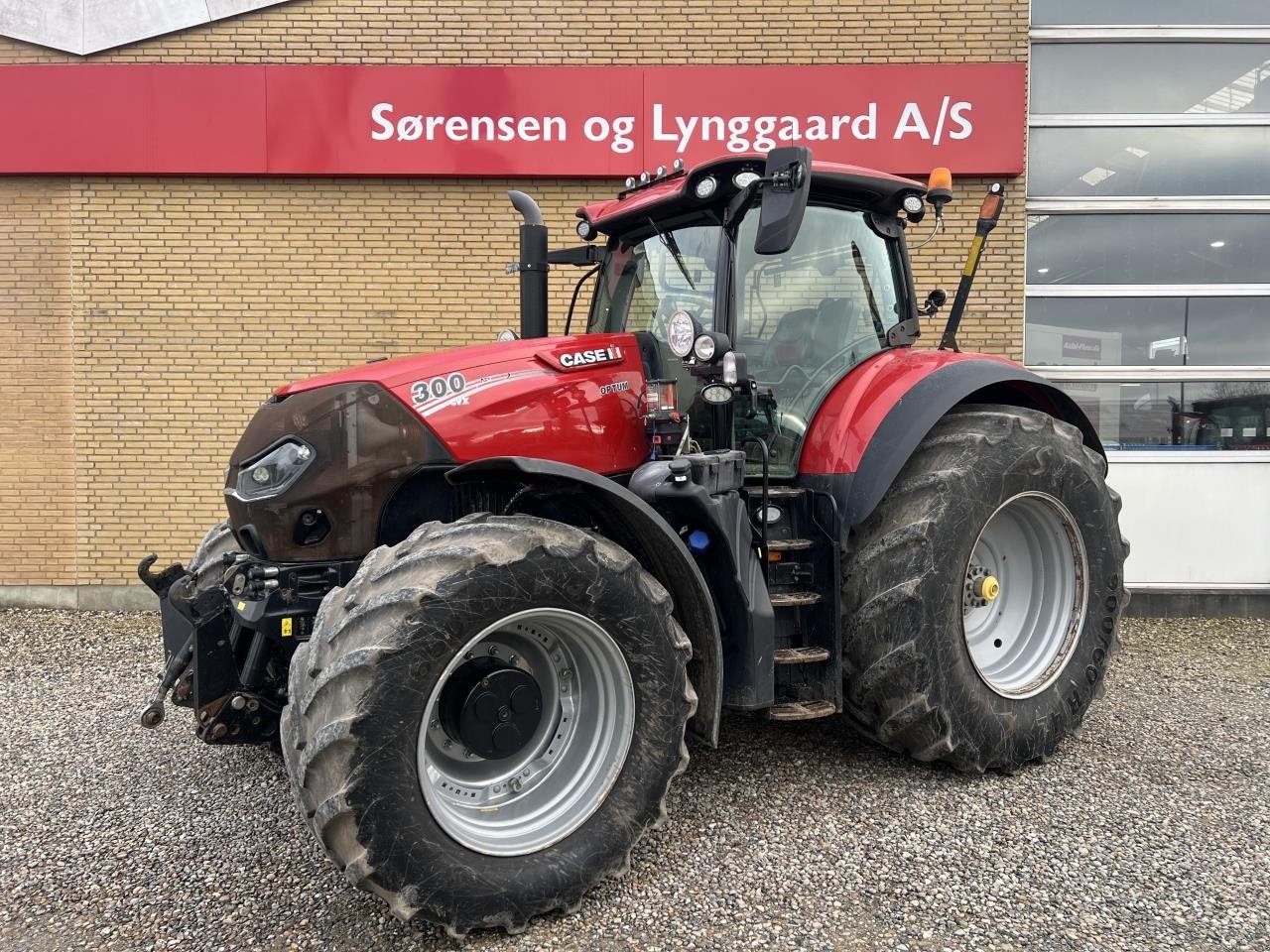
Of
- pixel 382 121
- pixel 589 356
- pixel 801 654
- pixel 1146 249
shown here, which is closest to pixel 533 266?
pixel 589 356

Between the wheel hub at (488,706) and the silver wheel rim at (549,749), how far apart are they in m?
0.04

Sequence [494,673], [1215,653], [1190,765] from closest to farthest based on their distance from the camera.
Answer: [494,673], [1190,765], [1215,653]

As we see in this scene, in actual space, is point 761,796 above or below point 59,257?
below

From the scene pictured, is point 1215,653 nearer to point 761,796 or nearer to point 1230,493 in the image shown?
point 1230,493

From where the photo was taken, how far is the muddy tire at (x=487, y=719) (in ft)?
7.50

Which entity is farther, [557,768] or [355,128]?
[355,128]

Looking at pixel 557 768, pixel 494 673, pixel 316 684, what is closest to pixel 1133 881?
pixel 557 768

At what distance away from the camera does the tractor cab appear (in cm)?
337

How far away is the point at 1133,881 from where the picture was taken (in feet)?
9.11

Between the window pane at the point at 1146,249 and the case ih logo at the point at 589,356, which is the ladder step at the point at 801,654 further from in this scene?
the window pane at the point at 1146,249

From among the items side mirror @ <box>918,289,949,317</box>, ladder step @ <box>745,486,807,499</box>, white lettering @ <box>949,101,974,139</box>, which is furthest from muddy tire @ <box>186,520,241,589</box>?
white lettering @ <box>949,101,974,139</box>

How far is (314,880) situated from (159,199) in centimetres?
647

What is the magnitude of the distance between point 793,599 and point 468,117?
18.2 ft

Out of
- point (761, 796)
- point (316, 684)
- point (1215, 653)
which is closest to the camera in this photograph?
point (316, 684)
